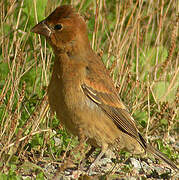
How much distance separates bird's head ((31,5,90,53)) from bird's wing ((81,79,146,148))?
0.46m

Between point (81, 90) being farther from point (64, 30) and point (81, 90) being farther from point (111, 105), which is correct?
point (64, 30)

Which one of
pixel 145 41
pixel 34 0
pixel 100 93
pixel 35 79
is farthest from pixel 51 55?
pixel 145 41

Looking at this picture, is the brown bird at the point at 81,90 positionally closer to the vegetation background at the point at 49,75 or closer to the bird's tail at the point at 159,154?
the bird's tail at the point at 159,154

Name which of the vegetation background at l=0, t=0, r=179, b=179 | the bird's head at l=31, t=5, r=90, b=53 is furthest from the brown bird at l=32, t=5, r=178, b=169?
the vegetation background at l=0, t=0, r=179, b=179

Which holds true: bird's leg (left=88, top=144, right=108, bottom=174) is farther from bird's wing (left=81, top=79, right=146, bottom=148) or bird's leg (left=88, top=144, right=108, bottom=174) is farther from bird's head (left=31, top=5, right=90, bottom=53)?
bird's head (left=31, top=5, right=90, bottom=53)

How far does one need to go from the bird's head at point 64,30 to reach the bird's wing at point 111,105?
46 cm

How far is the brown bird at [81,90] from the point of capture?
4973 millimetres

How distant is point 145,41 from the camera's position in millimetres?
7422

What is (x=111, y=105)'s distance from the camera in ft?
17.8

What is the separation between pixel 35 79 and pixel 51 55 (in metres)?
0.40

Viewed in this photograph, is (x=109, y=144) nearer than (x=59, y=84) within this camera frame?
No

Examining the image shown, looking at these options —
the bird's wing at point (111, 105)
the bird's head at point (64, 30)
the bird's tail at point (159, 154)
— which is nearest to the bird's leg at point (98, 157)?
the bird's wing at point (111, 105)

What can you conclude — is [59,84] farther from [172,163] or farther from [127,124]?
[172,163]

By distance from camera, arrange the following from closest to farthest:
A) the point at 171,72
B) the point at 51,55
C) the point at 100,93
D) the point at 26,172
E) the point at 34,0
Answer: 1. the point at 26,172
2. the point at 100,93
3. the point at 34,0
4. the point at 51,55
5. the point at 171,72
